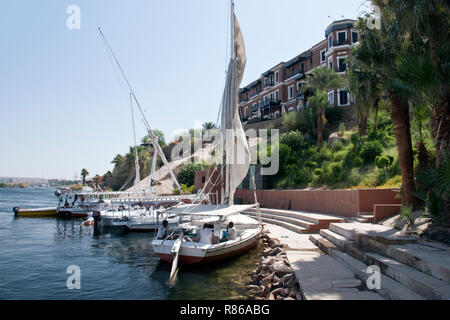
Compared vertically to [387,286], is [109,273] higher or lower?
lower

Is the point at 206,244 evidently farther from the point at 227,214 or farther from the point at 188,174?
the point at 188,174

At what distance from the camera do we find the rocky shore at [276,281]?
8234mm

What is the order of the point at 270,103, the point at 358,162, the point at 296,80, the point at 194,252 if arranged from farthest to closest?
1. the point at 270,103
2. the point at 296,80
3. the point at 358,162
4. the point at 194,252

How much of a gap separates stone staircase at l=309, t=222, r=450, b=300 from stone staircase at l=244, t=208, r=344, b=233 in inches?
149

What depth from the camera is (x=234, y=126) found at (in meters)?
15.8

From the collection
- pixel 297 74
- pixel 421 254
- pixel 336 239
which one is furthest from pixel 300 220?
pixel 297 74

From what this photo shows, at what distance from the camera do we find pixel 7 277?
12.3 m

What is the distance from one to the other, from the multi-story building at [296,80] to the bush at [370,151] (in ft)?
50.8

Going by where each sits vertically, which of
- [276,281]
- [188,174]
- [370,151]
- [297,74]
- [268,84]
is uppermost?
[268,84]

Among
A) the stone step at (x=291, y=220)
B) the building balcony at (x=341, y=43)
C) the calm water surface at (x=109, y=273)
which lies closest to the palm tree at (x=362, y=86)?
the stone step at (x=291, y=220)

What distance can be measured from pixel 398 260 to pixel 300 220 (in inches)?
391

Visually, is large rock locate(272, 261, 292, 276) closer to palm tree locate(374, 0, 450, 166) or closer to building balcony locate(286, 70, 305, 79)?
palm tree locate(374, 0, 450, 166)
